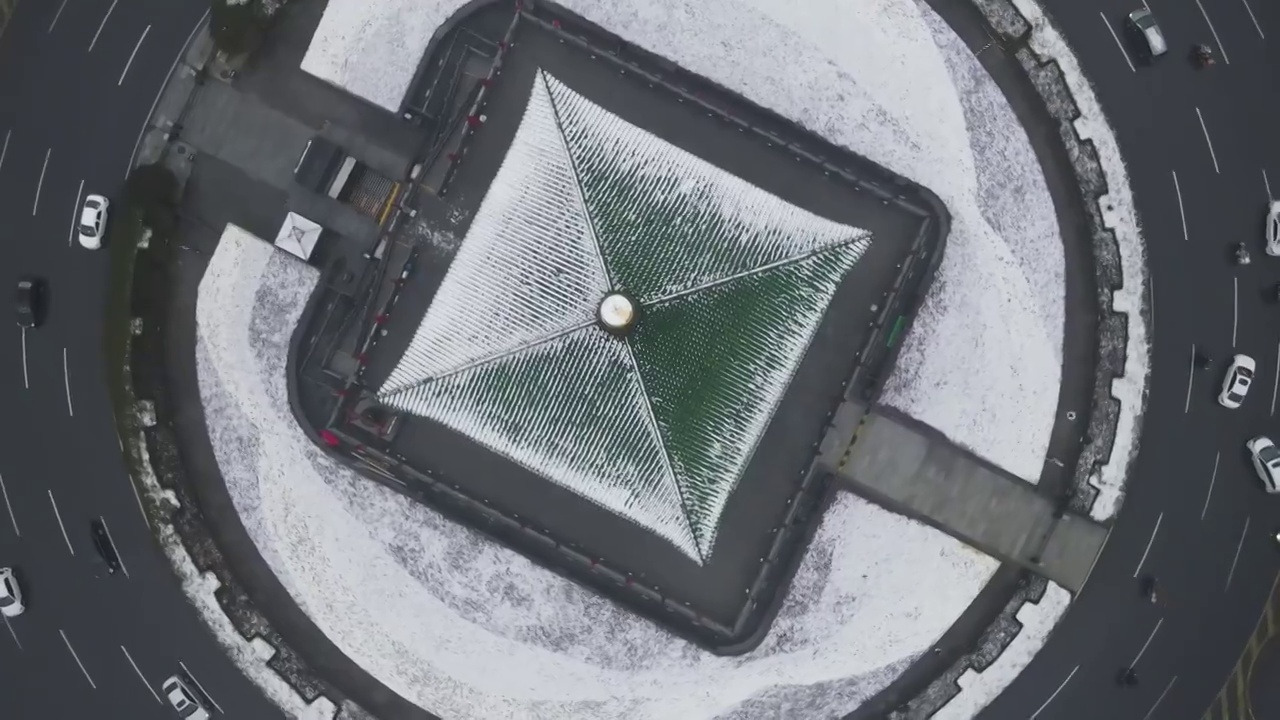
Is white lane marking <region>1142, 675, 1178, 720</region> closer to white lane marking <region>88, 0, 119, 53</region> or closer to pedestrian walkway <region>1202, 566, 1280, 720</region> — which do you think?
pedestrian walkway <region>1202, 566, 1280, 720</region>

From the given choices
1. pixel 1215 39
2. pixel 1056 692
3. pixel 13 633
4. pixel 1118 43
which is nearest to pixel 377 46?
pixel 13 633

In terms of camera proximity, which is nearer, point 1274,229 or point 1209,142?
point 1274,229

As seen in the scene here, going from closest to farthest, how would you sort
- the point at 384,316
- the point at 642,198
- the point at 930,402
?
the point at 642,198
the point at 384,316
the point at 930,402

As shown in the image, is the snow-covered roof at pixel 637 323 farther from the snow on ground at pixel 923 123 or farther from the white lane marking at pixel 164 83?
the white lane marking at pixel 164 83

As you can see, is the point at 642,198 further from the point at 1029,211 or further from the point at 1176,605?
the point at 1176,605

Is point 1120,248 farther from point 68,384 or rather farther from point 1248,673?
point 68,384

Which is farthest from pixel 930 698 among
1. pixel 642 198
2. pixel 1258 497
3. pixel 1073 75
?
pixel 1073 75
